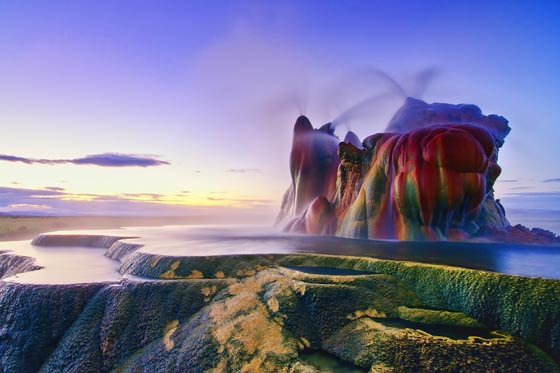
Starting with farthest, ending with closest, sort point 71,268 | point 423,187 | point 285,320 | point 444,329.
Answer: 1. point 423,187
2. point 71,268
3. point 285,320
4. point 444,329

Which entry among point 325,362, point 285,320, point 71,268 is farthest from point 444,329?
point 71,268

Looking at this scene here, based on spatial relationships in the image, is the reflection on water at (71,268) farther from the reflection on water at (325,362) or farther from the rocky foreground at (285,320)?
the reflection on water at (325,362)

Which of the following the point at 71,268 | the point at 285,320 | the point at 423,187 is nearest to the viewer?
the point at 285,320

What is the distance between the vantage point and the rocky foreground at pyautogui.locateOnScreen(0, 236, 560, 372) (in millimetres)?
7066

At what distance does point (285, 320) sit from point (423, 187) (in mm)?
13003

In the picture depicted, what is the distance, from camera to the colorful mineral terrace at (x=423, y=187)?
A: 18781mm

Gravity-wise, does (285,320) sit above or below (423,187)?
below

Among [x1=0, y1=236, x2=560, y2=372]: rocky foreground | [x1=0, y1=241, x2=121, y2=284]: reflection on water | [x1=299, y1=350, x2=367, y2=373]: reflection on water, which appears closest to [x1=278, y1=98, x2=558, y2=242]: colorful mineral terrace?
[x1=0, y1=236, x2=560, y2=372]: rocky foreground

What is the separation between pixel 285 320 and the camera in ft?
27.9

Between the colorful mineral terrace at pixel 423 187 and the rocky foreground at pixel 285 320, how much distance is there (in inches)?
384

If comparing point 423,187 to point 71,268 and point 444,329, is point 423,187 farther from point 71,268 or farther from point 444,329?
point 71,268

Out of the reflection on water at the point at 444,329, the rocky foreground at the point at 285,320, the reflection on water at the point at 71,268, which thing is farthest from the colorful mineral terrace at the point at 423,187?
the reflection on water at the point at 71,268

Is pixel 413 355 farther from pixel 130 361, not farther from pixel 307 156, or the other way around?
pixel 307 156

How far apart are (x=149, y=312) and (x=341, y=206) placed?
57.5ft
